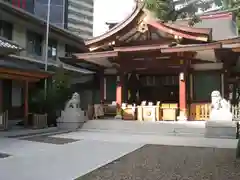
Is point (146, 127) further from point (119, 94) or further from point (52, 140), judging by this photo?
point (52, 140)

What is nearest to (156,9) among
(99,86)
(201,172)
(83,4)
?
(201,172)

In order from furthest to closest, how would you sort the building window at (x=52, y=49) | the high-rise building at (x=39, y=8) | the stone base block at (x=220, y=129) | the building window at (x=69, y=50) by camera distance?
the high-rise building at (x=39, y=8)
the building window at (x=69, y=50)
the building window at (x=52, y=49)
the stone base block at (x=220, y=129)

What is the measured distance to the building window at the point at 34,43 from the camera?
19.8 metres

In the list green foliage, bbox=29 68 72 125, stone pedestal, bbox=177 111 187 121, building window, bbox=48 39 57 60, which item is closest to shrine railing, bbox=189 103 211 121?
stone pedestal, bbox=177 111 187 121

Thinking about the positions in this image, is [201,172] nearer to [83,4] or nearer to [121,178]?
[121,178]

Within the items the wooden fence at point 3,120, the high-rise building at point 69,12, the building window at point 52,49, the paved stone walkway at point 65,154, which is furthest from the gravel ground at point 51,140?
the high-rise building at point 69,12

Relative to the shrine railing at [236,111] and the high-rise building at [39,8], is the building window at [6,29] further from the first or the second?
the high-rise building at [39,8]

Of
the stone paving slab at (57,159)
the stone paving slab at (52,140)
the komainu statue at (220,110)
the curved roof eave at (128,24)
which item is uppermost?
the curved roof eave at (128,24)

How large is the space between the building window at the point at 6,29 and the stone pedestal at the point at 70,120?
Result: 6.32 m

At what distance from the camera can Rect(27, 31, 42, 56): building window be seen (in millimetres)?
19766

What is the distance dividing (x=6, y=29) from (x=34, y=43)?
8.70 ft

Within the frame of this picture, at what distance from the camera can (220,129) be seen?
1189 centimetres

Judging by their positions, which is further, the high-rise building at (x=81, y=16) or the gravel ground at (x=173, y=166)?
the high-rise building at (x=81, y=16)

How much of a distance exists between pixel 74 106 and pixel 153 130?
163 inches
